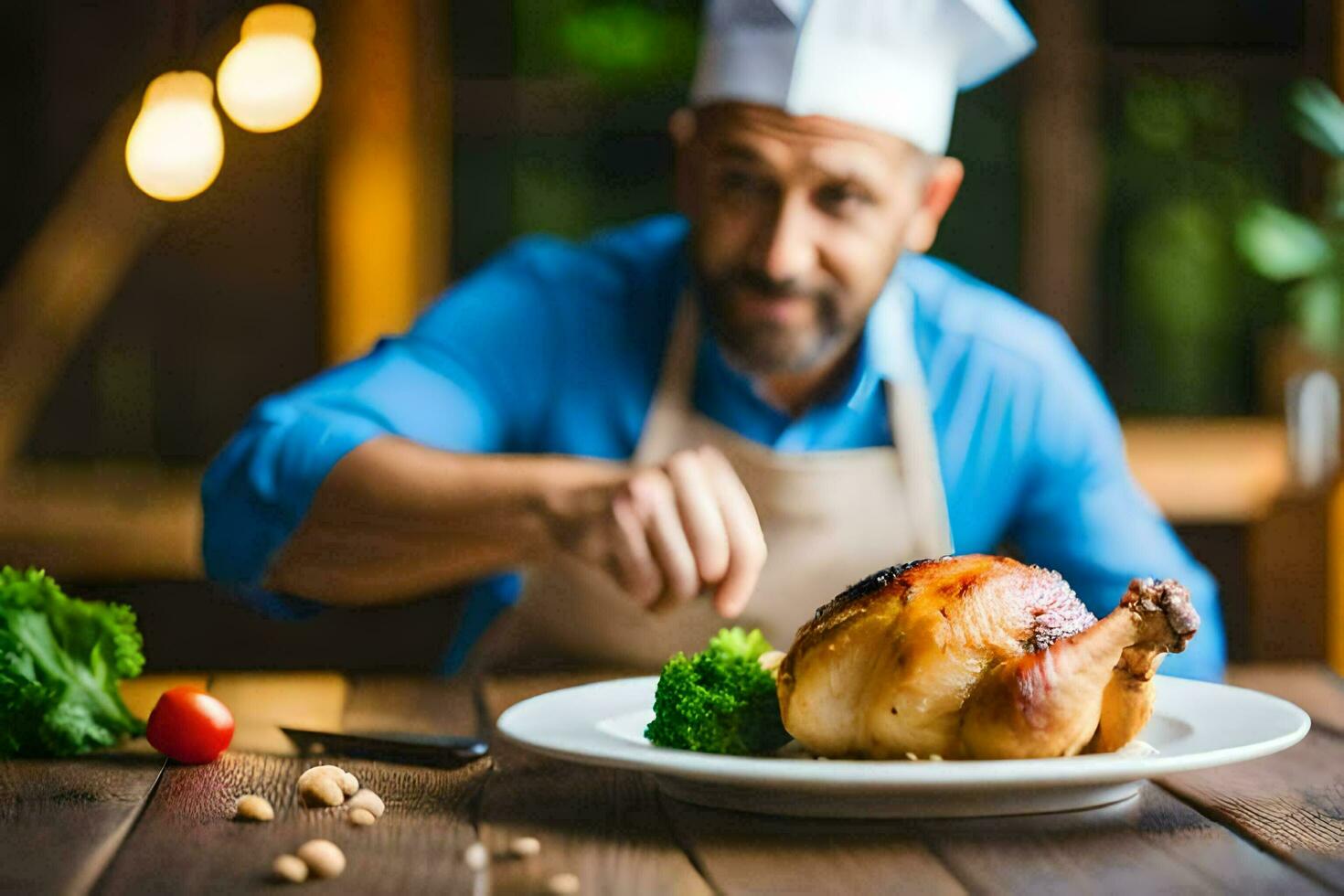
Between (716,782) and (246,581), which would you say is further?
(246,581)

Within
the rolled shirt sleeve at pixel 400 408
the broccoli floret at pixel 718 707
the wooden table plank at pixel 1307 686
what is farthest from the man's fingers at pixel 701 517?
the rolled shirt sleeve at pixel 400 408

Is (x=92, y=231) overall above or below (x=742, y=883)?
above

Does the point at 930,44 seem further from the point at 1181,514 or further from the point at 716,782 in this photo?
the point at 1181,514

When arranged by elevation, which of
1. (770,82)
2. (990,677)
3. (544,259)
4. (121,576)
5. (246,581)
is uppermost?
(770,82)

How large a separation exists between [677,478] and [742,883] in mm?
452

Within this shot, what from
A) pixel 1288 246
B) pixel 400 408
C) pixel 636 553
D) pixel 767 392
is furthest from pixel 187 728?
pixel 1288 246

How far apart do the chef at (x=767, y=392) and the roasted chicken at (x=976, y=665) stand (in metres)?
0.92

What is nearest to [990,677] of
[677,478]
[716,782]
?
[716,782]

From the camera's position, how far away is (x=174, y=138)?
2.03m

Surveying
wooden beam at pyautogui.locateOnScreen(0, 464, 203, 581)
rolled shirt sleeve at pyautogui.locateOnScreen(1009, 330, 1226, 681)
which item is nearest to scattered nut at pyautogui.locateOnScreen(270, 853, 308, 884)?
rolled shirt sleeve at pyautogui.locateOnScreen(1009, 330, 1226, 681)

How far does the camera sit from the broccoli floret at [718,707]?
1051 millimetres

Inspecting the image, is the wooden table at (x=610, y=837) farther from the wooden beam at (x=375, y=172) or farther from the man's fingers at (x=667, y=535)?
the wooden beam at (x=375, y=172)

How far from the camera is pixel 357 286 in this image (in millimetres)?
3807

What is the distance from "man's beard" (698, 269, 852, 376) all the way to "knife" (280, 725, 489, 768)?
1.20m
